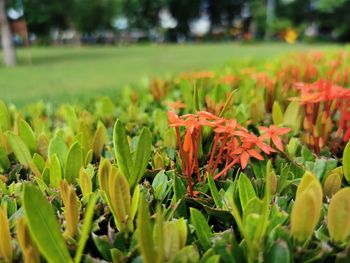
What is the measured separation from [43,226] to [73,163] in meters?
0.42

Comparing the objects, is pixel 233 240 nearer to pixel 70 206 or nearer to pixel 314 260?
pixel 314 260

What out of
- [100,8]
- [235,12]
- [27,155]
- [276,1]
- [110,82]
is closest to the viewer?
[27,155]

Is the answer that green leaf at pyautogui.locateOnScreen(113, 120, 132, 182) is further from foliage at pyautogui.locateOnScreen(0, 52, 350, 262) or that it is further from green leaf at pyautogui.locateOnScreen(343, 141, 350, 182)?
green leaf at pyautogui.locateOnScreen(343, 141, 350, 182)

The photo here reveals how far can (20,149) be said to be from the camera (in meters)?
1.43

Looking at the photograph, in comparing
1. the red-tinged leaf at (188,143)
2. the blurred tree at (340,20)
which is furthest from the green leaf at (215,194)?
the blurred tree at (340,20)

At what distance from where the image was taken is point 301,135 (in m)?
1.79

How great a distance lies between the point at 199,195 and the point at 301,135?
767 millimetres

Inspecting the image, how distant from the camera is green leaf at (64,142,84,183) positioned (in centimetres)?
121

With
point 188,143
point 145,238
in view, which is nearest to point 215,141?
point 188,143

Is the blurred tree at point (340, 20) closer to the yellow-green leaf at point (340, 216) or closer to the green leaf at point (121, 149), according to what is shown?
the green leaf at point (121, 149)

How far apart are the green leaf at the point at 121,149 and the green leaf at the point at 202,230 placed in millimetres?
281

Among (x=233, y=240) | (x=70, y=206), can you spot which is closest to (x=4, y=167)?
(x=70, y=206)

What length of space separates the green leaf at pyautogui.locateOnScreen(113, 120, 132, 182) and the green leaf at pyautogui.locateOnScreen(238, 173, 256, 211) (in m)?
0.32

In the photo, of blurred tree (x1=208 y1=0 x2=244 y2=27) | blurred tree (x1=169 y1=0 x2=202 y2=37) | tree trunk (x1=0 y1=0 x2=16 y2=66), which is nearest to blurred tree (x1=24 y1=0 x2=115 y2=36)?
blurred tree (x1=169 y1=0 x2=202 y2=37)
